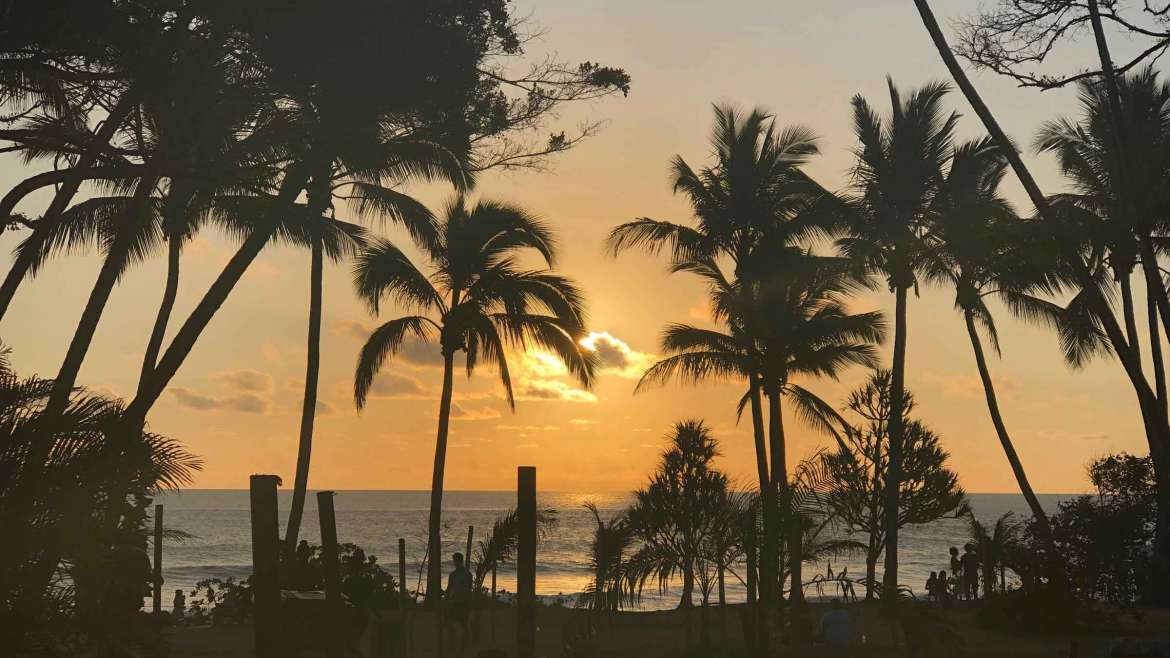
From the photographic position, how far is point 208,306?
1460 centimetres

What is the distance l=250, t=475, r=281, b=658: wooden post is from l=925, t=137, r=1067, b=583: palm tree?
13.9 meters

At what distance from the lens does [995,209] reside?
28344 mm

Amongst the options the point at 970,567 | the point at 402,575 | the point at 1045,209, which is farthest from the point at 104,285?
the point at 970,567

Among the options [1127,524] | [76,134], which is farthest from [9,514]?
[1127,524]

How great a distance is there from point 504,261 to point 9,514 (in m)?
21.2

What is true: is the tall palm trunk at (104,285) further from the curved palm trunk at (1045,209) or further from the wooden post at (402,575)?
the curved palm trunk at (1045,209)

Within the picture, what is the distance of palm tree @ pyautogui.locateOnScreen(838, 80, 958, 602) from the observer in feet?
96.7

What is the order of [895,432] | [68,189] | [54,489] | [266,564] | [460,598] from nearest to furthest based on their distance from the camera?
[54,489] → [266,564] → [68,189] → [460,598] → [895,432]

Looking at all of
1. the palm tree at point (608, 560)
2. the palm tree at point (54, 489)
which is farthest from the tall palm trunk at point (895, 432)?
the palm tree at point (54, 489)

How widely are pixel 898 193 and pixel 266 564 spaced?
2030 cm

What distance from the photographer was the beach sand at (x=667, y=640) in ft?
64.0

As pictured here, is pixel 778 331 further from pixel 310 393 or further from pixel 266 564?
pixel 266 564

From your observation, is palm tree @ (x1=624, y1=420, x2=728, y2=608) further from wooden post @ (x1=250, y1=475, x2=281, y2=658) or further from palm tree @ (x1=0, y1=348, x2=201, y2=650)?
palm tree @ (x1=0, y1=348, x2=201, y2=650)

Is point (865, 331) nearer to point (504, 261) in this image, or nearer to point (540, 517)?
point (504, 261)
